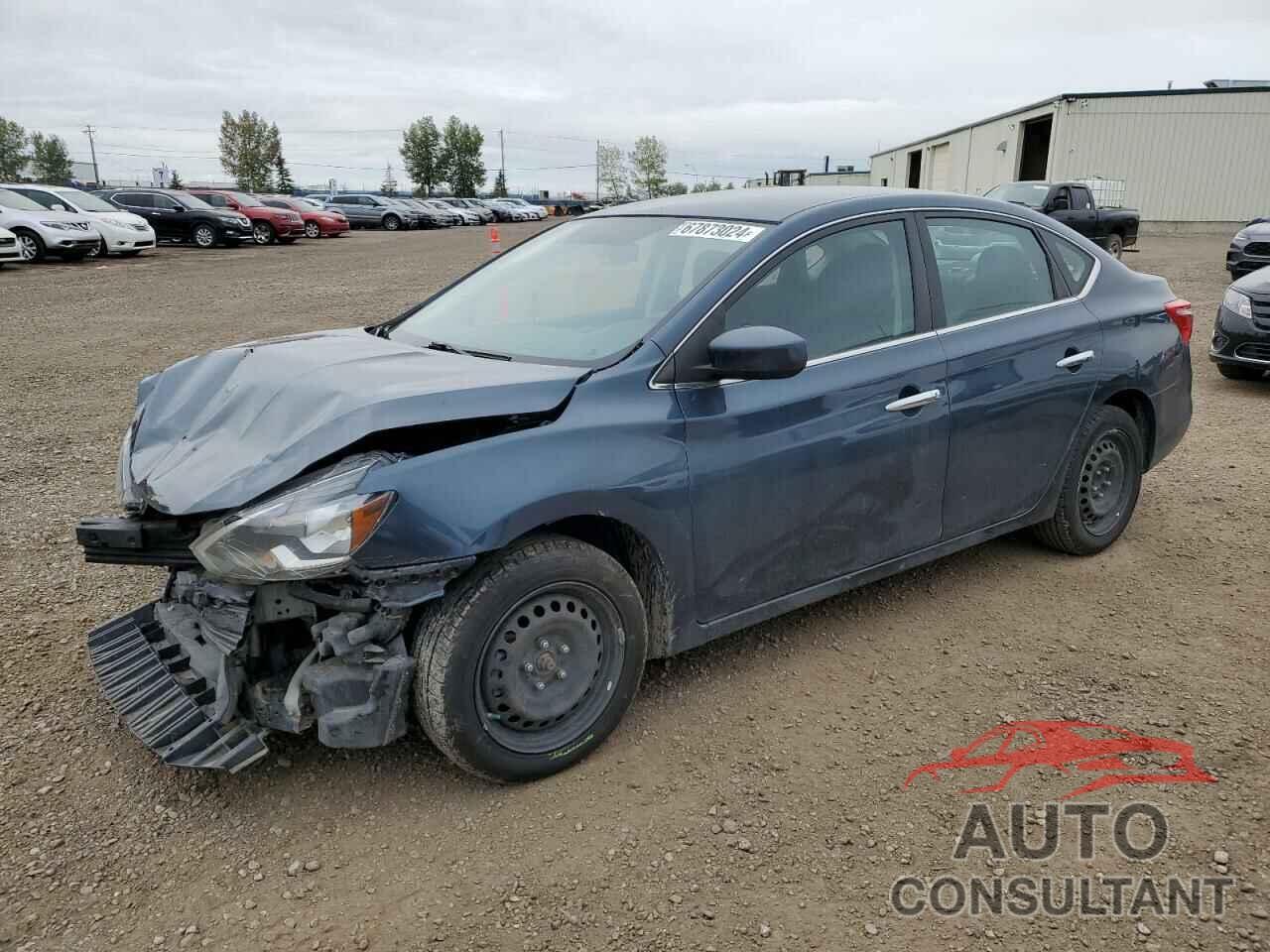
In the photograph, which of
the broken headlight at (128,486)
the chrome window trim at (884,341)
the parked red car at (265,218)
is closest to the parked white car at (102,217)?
the parked red car at (265,218)

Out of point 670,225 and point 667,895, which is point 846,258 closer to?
point 670,225

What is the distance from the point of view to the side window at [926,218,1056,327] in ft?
12.4

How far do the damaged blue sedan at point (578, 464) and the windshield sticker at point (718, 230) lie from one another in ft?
0.04

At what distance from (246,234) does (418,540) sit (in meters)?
27.4

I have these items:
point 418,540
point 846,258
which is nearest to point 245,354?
point 418,540

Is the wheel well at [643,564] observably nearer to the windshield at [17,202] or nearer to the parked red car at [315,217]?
the windshield at [17,202]

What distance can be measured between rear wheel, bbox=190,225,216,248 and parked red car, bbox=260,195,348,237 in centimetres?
526

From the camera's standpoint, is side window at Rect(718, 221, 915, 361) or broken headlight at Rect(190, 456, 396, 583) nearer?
broken headlight at Rect(190, 456, 396, 583)

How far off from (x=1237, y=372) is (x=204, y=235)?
25485 millimetres

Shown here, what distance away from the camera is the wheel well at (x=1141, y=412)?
4441mm

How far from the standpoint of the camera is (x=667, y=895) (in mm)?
2438

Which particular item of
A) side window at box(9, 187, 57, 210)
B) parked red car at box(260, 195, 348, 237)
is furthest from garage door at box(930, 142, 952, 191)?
side window at box(9, 187, 57, 210)

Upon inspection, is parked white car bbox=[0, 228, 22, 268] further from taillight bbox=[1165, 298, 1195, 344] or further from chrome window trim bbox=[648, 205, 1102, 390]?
taillight bbox=[1165, 298, 1195, 344]

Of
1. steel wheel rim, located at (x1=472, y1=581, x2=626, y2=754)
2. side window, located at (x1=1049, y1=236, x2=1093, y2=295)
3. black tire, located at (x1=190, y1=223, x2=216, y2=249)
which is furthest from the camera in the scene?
black tire, located at (x1=190, y1=223, x2=216, y2=249)
